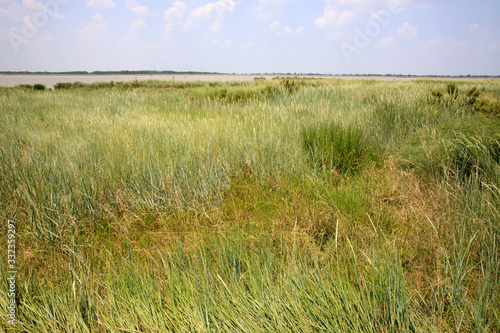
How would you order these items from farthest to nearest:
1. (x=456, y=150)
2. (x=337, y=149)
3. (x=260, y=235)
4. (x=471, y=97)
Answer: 1. (x=471, y=97)
2. (x=337, y=149)
3. (x=456, y=150)
4. (x=260, y=235)

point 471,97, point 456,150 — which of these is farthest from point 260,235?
point 471,97

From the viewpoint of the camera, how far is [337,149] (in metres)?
3.64

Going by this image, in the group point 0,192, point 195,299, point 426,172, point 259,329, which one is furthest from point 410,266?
point 0,192

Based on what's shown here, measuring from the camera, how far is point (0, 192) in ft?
8.93

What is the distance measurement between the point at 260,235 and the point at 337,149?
90.5 inches

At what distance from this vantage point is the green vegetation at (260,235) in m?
1.28

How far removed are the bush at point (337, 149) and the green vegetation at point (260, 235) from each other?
0.03 m

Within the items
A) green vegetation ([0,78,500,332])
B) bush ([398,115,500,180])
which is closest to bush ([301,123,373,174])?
green vegetation ([0,78,500,332])

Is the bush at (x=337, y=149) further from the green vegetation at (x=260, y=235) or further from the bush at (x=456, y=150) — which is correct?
the bush at (x=456, y=150)

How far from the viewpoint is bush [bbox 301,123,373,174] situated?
3.46 meters

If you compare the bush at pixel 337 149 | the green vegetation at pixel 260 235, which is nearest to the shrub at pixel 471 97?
the green vegetation at pixel 260 235

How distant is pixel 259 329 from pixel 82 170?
2628 mm

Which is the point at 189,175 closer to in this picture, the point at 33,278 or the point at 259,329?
the point at 33,278

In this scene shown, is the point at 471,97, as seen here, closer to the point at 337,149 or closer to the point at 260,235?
the point at 337,149
